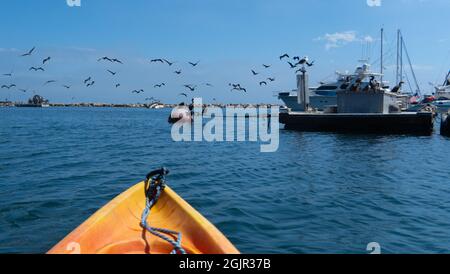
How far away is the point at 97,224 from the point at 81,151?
1960 cm

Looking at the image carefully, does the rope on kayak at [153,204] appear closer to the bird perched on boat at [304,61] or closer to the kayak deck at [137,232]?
the kayak deck at [137,232]

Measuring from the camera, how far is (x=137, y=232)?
6.71 m

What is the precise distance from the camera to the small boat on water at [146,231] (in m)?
5.78

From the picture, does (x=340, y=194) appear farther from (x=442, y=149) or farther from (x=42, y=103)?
(x=42, y=103)

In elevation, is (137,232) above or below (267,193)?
above

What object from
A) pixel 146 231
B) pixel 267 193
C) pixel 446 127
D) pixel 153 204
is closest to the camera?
pixel 146 231

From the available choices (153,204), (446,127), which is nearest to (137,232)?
(153,204)

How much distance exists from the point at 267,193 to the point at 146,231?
6996mm

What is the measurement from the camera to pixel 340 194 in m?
12.9

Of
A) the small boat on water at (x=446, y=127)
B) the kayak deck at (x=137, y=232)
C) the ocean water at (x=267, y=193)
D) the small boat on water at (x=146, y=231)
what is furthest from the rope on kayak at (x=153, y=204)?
the small boat on water at (x=446, y=127)

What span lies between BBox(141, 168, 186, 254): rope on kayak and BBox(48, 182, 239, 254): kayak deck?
0.12 m

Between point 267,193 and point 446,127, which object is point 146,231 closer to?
point 267,193

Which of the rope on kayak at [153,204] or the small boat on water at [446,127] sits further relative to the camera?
the small boat on water at [446,127]
